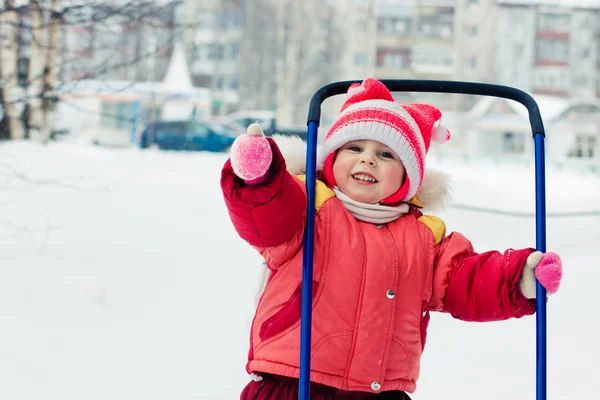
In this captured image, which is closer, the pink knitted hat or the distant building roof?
the pink knitted hat

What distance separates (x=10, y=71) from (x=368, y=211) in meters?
9.59

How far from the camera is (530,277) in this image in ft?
6.93

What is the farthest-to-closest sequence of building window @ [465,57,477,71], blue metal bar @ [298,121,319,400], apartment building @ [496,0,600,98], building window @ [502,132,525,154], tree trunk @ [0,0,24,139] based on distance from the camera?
building window @ [465,57,477,71] → apartment building @ [496,0,600,98] → building window @ [502,132,525,154] → tree trunk @ [0,0,24,139] → blue metal bar @ [298,121,319,400]

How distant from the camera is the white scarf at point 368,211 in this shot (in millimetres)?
2141

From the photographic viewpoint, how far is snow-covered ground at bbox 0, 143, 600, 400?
389 centimetres

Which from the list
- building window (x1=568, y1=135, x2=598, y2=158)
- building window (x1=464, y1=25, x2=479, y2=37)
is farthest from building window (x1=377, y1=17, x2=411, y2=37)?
building window (x1=568, y1=135, x2=598, y2=158)

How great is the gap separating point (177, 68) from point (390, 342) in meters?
26.3

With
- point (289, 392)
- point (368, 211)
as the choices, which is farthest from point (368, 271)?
point (289, 392)

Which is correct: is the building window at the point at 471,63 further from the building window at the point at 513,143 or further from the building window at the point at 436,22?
the building window at the point at 513,143

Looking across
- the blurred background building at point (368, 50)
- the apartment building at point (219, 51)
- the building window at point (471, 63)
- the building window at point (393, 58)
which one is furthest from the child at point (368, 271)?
the building window at point (393, 58)

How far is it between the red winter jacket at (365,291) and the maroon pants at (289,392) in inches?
1.9

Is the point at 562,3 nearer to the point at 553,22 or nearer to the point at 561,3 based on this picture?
the point at 561,3

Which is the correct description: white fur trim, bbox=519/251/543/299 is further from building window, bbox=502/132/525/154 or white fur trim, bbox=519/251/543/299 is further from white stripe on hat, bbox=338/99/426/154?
building window, bbox=502/132/525/154

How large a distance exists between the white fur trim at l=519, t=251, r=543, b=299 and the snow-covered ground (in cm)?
47
